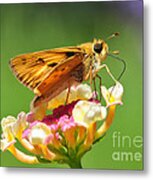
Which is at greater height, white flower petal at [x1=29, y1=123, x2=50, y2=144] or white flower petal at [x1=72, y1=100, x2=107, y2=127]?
white flower petal at [x1=72, y1=100, x2=107, y2=127]

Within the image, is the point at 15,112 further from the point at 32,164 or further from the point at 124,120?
the point at 124,120

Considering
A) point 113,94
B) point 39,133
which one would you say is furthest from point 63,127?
point 113,94

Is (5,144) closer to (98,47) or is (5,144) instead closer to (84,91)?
(84,91)

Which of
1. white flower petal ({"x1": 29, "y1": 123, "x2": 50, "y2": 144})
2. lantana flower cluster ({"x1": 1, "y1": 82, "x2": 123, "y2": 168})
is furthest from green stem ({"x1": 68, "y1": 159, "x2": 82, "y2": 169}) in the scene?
white flower petal ({"x1": 29, "y1": 123, "x2": 50, "y2": 144})

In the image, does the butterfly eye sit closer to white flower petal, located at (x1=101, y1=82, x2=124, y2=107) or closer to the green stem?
white flower petal, located at (x1=101, y1=82, x2=124, y2=107)

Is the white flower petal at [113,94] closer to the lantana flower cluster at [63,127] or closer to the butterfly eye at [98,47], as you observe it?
the lantana flower cluster at [63,127]

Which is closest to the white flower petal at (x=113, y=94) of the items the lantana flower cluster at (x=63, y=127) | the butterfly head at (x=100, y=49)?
the lantana flower cluster at (x=63, y=127)
